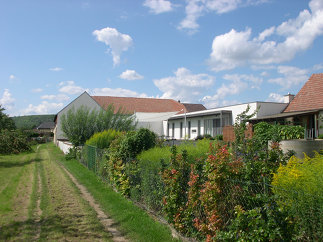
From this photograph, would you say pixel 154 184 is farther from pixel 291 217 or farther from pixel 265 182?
pixel 291 217

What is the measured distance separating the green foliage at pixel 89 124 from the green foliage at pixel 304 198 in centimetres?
1850

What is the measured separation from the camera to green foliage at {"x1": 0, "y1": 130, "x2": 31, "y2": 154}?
22.0 metres

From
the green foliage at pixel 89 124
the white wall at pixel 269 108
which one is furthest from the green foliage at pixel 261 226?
the white wall at pixel 269 108

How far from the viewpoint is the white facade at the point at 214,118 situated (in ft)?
89.5

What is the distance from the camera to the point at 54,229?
5.92 metres

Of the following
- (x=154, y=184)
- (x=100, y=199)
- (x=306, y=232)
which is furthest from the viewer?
(x=100, y=199)

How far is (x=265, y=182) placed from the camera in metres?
3.54

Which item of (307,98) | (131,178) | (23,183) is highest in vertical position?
(307,98)

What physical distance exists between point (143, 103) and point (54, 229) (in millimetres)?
53122

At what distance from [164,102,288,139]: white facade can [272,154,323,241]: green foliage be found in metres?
20.7

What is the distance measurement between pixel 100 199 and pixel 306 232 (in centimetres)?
683

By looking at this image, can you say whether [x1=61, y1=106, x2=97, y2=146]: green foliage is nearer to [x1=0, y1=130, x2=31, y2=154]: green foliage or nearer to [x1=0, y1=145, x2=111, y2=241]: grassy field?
[x1=0, y1=130, x2=31, y2=154]: green foliage

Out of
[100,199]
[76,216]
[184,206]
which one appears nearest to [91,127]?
[100,199]

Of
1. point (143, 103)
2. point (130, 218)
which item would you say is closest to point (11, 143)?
point (130, 218)
